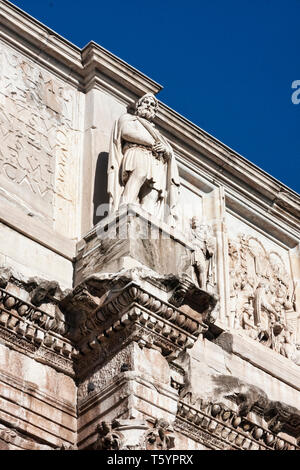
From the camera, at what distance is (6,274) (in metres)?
12.5

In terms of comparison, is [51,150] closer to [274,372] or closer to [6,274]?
[6,274]

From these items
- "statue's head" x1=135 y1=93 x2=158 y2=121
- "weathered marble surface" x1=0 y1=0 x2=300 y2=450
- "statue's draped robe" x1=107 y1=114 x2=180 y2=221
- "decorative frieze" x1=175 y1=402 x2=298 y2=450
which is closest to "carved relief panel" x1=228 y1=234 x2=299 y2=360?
"weathered marble surface" x1=0 y1=0 x2=300 y2=450

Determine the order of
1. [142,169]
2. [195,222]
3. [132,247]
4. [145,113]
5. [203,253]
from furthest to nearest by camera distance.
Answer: [195,222]
[203,253]
[145,113]
[142,169]
[132,247]

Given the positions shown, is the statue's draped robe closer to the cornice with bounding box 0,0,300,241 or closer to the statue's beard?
the statue's beard

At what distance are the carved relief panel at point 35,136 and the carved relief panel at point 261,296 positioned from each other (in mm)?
2576

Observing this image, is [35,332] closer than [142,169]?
Yes

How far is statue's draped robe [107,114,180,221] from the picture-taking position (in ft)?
47.0

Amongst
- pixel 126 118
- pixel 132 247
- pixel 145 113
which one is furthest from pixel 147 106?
pixel 132 247

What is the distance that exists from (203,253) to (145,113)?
5.69 ft

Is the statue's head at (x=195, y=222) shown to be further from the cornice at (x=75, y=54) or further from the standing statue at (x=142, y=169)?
the cornice at (x=75, y=54)

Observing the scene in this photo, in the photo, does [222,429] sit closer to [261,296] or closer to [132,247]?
[132,247]

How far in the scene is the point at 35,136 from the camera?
14.6 m

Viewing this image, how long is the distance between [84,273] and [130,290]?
A: 3.43 ft

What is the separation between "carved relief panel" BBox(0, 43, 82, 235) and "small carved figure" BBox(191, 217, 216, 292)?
1.64 meters
